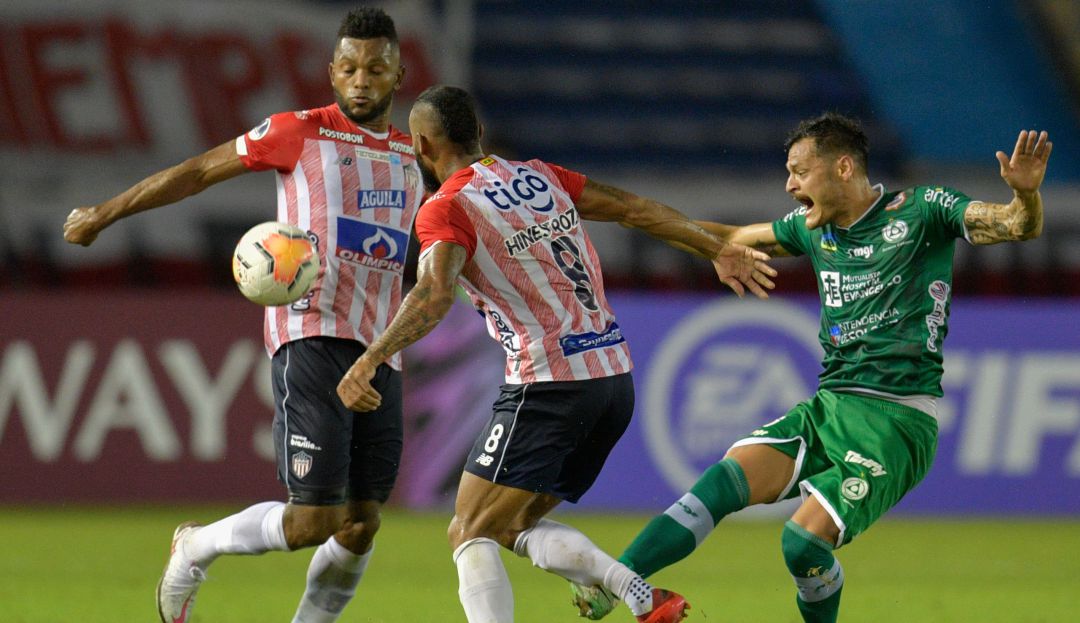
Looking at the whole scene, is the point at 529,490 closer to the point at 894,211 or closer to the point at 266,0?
the point at 894,211

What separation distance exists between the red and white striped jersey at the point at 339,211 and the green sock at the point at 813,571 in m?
1.81

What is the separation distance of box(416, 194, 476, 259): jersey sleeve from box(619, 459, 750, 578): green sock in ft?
4.35

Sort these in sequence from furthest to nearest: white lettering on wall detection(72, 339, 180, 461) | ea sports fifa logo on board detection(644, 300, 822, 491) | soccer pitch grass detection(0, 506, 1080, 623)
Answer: ea sports fifa logo on board detection(644, 300, 822, 491), white lettering on wall detection(72, 339, 180, 461), soccer pitch grass detection(0, 506, 1080, 623)

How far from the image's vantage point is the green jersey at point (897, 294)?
5746mm

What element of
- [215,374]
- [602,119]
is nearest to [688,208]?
[602,119]

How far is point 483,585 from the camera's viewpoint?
517 centimetres

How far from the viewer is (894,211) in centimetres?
587

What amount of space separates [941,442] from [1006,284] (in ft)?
16.7

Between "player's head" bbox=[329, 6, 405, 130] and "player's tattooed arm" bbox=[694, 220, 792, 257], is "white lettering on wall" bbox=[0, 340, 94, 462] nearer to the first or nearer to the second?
"player's head" bbox=[329, 6, 405, 130]

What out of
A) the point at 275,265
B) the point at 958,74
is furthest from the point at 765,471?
the point at 958,74

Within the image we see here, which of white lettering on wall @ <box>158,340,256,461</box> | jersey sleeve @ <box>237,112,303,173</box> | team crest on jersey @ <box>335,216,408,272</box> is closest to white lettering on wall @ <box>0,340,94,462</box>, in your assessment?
A: white lettering on wall @ <box>158,340,256,461</box>

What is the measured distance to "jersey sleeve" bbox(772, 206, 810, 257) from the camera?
20.2ft

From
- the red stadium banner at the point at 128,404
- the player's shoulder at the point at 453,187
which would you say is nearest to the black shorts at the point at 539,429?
the player's shoulder at the point at 453,187

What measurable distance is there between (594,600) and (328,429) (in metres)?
1.32
